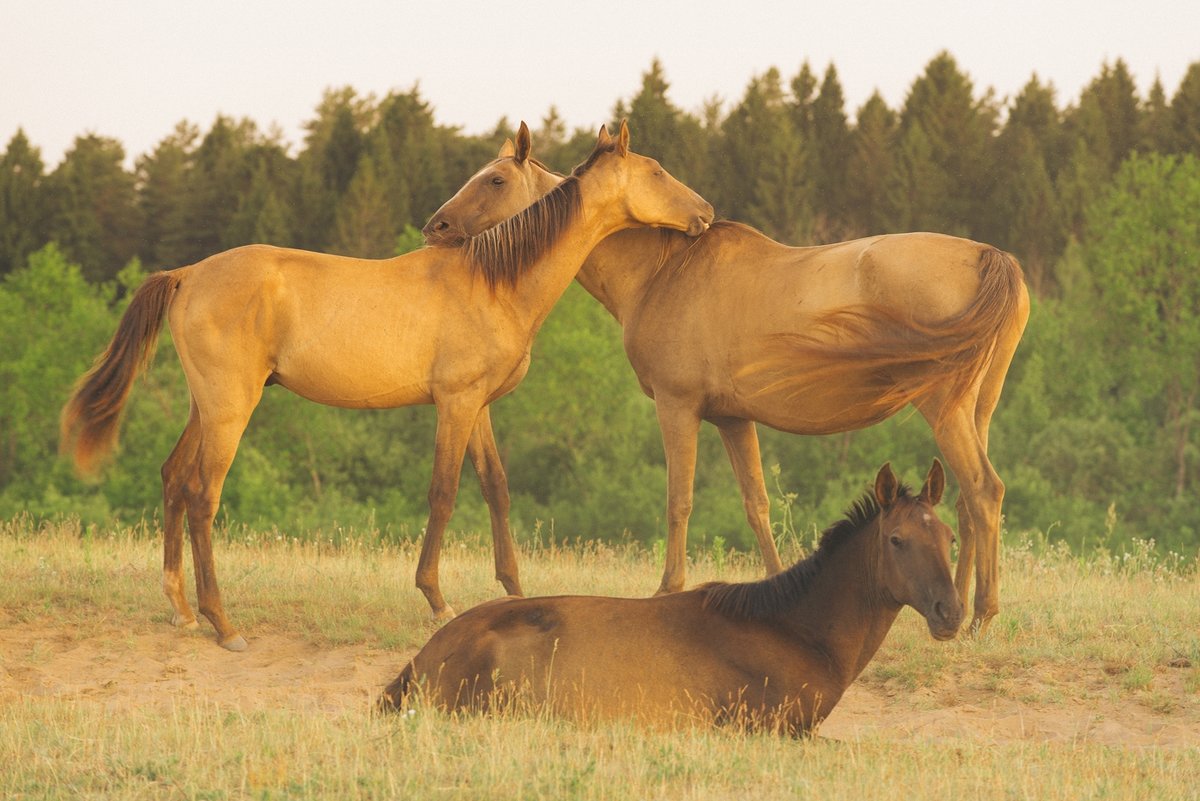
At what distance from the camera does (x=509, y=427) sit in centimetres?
4247

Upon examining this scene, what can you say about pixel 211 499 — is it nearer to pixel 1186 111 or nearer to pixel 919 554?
pixel 919 554

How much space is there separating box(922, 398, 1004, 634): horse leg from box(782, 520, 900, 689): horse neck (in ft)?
5.85

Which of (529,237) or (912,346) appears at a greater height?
(529,237)

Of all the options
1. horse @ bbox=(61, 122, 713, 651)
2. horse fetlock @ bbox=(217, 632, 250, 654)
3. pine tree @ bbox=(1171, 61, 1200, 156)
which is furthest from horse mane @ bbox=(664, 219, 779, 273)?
pine tree @ bbox=(1171, 61, 1200, 156)

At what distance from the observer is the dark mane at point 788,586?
6480mm

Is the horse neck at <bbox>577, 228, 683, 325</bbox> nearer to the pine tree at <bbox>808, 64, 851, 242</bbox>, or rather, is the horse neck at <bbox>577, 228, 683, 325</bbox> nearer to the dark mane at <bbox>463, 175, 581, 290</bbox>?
the dark mane at <bbox>463, 175, 581, 290</bbox>

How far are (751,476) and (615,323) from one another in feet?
130

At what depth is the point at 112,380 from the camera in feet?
28.8

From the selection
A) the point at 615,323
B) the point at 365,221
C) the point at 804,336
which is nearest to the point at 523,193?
the point at 804,336

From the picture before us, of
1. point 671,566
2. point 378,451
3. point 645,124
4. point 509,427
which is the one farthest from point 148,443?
point 671,566

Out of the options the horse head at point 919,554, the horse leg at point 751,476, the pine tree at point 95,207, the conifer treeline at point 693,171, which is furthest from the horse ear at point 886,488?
the pine tree at point 95,207

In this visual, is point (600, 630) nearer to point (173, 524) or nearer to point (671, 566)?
point (671, 566)

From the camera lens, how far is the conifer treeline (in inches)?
2055

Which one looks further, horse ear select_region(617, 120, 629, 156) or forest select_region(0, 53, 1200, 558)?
forest select_region(0, 53, 1200, 558)
